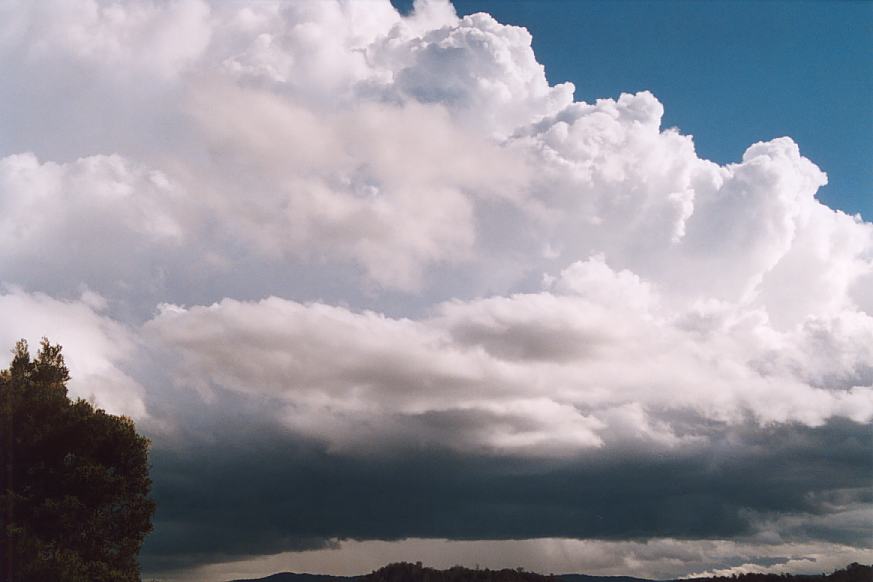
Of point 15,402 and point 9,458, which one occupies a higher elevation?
point 15,402

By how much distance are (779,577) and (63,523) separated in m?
82.6

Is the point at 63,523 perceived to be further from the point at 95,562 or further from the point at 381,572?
the point at 381,572

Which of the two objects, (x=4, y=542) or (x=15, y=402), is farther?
(x=15, y=402)

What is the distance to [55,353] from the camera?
151 feet

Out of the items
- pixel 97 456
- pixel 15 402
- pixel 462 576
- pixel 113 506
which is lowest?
pixel 462 576

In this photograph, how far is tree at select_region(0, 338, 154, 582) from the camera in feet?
129

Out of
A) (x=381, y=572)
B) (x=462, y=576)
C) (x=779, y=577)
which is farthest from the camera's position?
(x=381, y=572)

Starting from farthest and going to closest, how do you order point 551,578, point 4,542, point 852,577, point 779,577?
point 551,578 → point 779,577 → point 852,577 → point 4,542

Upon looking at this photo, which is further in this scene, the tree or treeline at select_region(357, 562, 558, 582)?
treeline at select_region(357, 562, 558, 582)

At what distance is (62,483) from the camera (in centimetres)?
4228

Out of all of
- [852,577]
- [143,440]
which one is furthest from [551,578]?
[143,440]

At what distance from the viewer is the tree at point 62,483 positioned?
1550 inches

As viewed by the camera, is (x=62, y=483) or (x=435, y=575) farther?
(x=435, y=575)

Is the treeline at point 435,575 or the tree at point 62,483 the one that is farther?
the treeline at point 435,575
